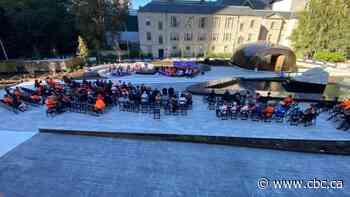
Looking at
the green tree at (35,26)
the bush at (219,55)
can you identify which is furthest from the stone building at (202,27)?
the green tree at (35,26)

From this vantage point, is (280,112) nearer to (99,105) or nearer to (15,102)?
(99,105)

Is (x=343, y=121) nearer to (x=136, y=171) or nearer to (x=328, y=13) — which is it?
(x=136, y=171)

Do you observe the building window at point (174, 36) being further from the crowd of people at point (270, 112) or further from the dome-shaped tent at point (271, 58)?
the crowd of people at point (270, 112)

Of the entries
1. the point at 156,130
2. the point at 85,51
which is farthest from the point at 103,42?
the point at 156,130

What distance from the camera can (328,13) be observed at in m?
26.2

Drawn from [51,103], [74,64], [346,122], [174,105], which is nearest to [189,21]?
[74,64]

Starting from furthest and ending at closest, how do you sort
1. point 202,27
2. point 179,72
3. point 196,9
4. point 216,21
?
point 202,27 → point 216,21 → point 196,9 → point 179,72

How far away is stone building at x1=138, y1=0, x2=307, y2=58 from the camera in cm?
3425

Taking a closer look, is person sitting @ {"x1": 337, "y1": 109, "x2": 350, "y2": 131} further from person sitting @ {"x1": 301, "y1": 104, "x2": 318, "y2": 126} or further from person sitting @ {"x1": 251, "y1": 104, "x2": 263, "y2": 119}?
person sitting @ {"x1": 251, "y1": 104, "x2": 263, "y2": 119}

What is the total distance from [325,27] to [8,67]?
4282 cm

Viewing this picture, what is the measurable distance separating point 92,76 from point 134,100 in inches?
423

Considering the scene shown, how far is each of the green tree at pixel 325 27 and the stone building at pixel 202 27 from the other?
347 inches

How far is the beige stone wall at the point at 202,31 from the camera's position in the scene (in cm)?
3438

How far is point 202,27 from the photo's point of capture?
35.8 m
